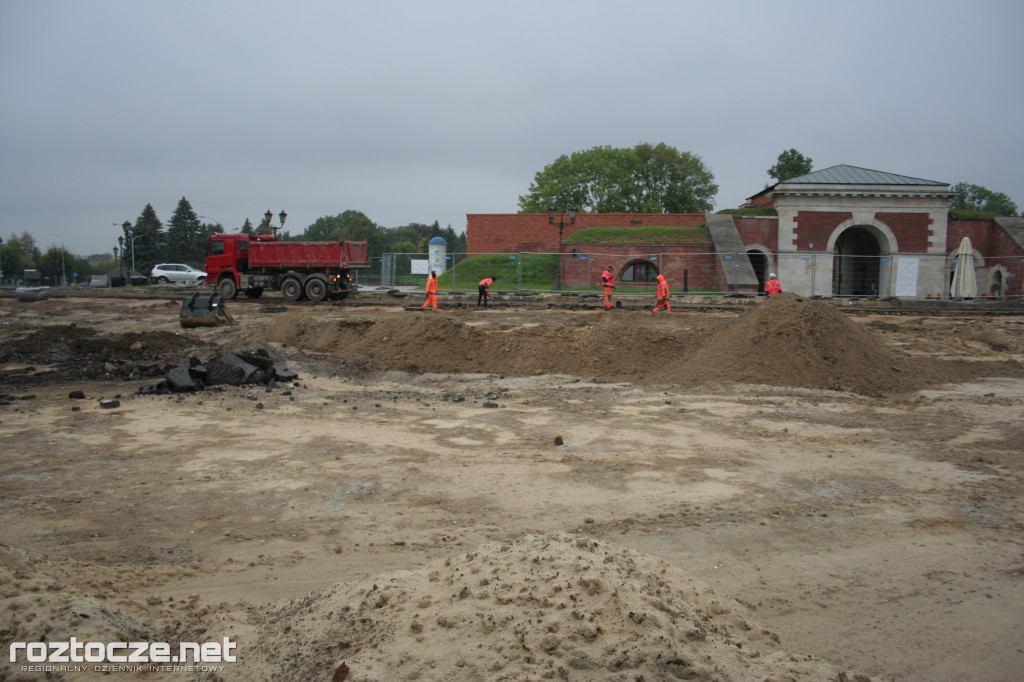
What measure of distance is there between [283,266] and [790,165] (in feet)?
179

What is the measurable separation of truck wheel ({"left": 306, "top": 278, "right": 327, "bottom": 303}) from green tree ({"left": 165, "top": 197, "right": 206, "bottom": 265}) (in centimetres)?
5216

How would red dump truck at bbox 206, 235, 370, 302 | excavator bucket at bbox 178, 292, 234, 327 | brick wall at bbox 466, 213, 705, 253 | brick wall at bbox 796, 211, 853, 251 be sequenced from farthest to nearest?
brick wall at bbox 466, 213, 705, 253 < brick wall at bbox 796, 211, 853, 251 < red dump truck at bbox 206, 235, 370, 302 < excavator bucket at bbox 178, 292, 234, 327

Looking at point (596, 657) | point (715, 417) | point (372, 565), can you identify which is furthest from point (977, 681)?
point (715, 417)

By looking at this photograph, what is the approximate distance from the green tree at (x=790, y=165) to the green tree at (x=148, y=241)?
6562cm

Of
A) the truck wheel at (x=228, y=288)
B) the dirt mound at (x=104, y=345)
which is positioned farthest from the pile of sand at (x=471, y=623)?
the truck wheel at (x=228, y=288)

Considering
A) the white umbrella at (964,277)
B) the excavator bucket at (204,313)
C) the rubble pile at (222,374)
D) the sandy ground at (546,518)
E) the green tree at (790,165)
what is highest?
the green tree at (790,165)

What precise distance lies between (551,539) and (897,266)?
35246 mm

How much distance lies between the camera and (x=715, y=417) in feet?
31.7

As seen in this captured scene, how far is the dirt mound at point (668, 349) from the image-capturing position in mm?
12086

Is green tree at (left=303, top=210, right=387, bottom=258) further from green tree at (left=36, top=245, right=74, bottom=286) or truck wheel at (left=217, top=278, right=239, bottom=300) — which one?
truck wheel at (left=217, top=278, right=239, bottom=300)

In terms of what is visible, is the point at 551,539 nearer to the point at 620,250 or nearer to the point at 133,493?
the point at 133,493

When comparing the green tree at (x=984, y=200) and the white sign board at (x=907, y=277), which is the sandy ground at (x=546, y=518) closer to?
the white sign board at (x=907, y=277)

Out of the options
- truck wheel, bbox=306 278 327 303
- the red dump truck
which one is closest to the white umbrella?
the red dump truck

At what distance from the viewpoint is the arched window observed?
37.3 metres
